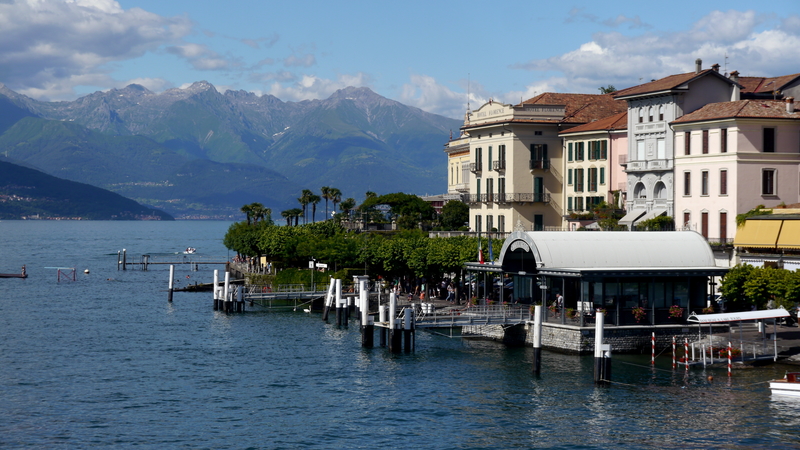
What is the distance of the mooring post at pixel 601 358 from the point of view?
49125 millimetres

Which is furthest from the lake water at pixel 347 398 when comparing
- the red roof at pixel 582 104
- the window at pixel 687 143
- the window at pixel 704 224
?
the red roof at pixel 582 104

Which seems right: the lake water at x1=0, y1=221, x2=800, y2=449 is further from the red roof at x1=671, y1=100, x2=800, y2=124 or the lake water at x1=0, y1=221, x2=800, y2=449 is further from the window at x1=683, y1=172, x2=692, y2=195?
the red roof at x1=671, y1=100, x2=800, y2=124

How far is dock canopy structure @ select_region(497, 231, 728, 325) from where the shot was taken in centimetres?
5822

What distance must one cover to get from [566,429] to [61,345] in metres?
40.1

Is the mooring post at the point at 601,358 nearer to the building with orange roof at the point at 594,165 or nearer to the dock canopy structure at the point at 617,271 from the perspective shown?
the dock canopy structure at the point at 617,271

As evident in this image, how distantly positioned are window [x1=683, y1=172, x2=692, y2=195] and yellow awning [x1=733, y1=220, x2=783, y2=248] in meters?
8.71

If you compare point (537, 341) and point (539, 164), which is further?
point (539, 164)

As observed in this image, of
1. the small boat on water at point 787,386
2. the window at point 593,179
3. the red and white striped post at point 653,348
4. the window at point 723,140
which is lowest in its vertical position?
the small boat on water at point 787,386

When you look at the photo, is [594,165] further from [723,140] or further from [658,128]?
[723,140]

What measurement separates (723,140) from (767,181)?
4567mm

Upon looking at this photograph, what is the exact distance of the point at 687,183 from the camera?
79.5m

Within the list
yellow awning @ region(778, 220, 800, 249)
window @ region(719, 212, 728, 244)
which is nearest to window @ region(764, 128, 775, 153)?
window @ region(719, 212, 728, 244)

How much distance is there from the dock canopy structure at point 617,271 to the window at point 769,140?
48.4ft

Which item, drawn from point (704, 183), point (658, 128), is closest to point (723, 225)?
point (704, 183)
